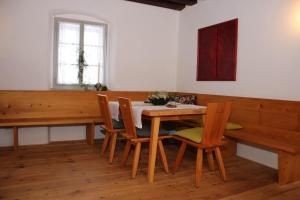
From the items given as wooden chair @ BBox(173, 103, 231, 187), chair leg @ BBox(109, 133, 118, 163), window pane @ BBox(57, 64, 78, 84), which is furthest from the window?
wooden chair @ BBox(173, 103, 231, 187)

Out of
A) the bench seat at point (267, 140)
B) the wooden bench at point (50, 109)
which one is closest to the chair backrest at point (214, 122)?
the bench seat at point (267, 140)

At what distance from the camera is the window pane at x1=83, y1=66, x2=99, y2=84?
14.6 ft

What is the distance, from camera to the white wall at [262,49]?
303 centimetres

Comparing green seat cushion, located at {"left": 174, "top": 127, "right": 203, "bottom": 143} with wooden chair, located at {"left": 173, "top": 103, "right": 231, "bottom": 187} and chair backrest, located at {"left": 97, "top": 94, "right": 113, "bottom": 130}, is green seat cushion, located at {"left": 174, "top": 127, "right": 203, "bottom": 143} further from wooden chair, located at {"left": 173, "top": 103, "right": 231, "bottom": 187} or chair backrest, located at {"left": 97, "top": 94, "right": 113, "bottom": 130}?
chair backrest, located at {"left": 97, "top": 94, "right": 113, "bottom": 130}

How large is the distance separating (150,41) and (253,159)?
2.66 meters

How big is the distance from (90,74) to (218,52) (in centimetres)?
214

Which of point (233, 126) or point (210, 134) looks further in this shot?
point (233, 126)

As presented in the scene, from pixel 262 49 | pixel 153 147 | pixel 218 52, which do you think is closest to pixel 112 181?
pixel 153 147

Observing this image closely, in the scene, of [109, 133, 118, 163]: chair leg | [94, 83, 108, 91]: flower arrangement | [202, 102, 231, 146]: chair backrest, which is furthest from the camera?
[94, 83, 108, 91]: flower arrangement

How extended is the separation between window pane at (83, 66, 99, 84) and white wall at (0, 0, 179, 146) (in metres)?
0.26

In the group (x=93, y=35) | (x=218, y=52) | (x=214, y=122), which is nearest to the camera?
(x=214, y=122)

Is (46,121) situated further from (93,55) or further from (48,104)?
(93,55)

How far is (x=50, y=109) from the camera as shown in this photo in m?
3.98

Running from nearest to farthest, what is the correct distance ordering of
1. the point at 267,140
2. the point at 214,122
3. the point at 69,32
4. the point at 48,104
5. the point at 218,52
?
the point at 214,122 → the point at 267,140 → the point at 48,104 → the point at 218,52 → the point at 69,32
